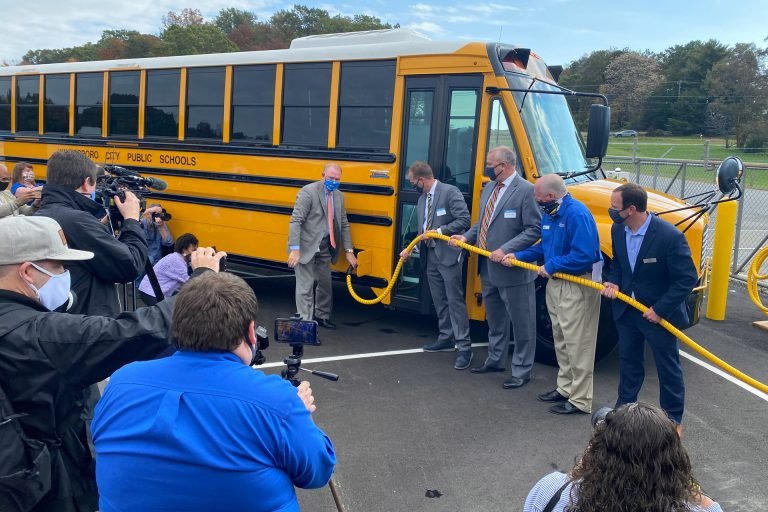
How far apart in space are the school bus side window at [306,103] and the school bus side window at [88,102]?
3413mm

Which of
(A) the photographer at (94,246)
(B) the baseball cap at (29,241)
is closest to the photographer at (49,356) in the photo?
(B) the baseball cap at (29,241)

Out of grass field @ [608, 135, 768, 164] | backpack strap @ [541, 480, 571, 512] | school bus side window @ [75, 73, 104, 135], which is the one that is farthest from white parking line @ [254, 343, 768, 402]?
grass field @ [608, 135, 768, 164]

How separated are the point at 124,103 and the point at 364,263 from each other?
4370 mm

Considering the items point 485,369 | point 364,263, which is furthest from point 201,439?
point 364,263

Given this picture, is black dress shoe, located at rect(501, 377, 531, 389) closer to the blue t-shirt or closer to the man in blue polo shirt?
the man in blue polo shirt

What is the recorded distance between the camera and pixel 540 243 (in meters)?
5.70

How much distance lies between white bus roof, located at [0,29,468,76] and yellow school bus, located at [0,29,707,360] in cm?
2

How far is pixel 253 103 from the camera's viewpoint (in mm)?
7828

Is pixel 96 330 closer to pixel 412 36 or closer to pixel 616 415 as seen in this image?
pixel 616 415

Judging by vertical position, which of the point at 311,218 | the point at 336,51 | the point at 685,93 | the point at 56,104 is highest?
the point at 685,93

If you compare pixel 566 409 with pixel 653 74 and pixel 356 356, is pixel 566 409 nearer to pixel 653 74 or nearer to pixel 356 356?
pixel 356 356

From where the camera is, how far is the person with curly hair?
5.88ft

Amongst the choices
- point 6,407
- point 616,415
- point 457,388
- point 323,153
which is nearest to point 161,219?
point 323,153

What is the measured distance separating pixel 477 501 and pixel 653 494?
233cm
